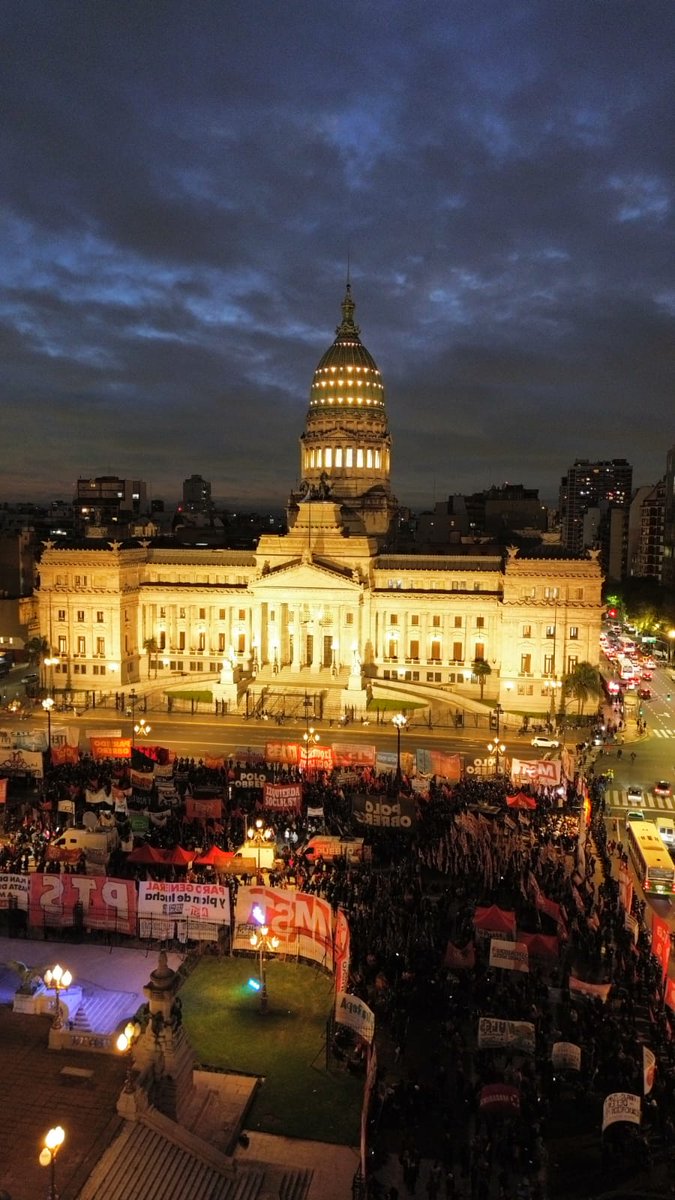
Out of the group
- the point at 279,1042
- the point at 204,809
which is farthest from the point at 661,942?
the point at 204,809

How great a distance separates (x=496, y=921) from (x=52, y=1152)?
54.8ft

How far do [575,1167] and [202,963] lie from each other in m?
14.4

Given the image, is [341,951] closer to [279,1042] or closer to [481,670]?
[279,1042]

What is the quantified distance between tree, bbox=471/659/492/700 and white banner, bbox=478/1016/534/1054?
2259 inches

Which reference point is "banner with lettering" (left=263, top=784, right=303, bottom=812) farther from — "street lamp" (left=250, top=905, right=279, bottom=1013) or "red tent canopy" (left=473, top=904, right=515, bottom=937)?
"red tent canopy" (left=473, top=904, right=515, bottom=937)

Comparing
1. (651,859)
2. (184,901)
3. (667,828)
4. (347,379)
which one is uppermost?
(347,379)

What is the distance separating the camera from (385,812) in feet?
133

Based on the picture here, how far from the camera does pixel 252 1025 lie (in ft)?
89.8

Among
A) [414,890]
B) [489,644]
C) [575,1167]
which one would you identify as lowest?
[575,1167]

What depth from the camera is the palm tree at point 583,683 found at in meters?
71.1

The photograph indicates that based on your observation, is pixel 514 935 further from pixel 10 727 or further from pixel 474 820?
pixel 10 727

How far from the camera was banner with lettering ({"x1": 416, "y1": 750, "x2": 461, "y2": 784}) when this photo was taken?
49.5 metres

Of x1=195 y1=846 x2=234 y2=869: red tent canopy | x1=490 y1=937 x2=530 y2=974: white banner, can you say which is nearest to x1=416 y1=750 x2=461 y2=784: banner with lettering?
x1=195 y1=846 x2=234 y2=869: red tent canopy

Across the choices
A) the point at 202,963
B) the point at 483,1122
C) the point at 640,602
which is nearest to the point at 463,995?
the point at 483,1122
